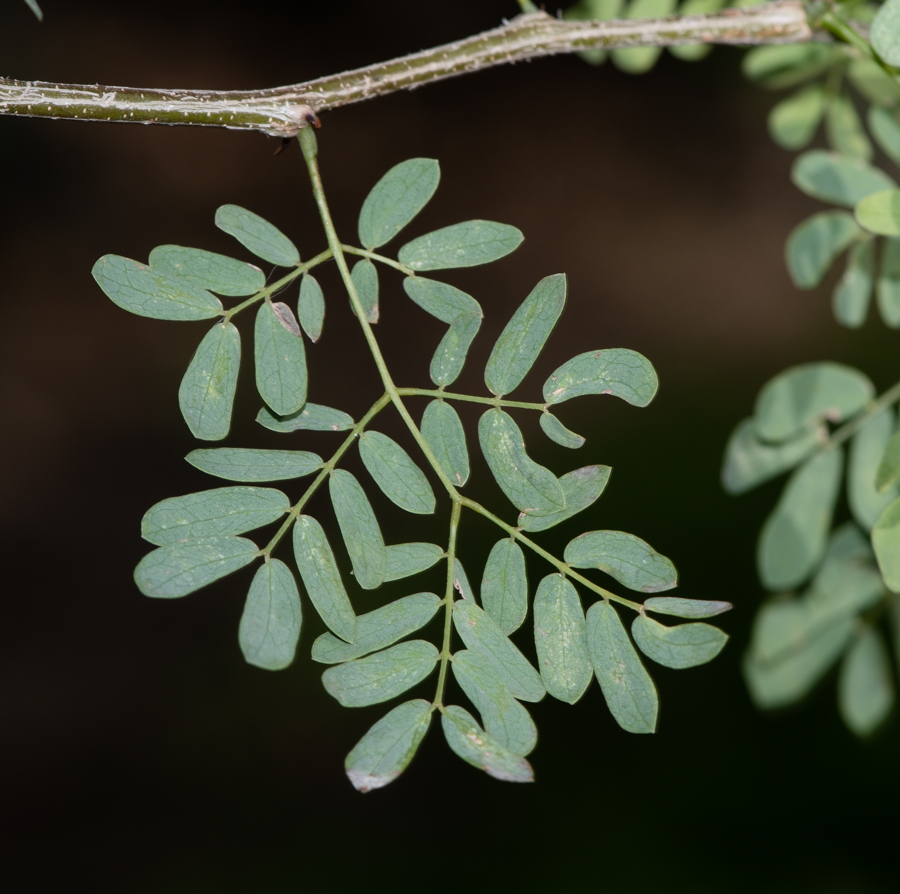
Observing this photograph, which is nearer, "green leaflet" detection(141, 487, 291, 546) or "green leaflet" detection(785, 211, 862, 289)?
"green leaflet" detection(141, 487, 291, 546)

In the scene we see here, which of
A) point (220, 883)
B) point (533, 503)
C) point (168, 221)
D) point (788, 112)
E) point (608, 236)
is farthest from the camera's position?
point (608, 236)

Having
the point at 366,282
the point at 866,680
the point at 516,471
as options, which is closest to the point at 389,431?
the point at 866,680

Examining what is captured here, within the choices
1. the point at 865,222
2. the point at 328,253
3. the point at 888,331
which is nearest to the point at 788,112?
the point at 865,222

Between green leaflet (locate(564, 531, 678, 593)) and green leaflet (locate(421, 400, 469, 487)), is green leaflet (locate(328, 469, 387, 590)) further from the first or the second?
green leaflet (locate(564, 531, 678, 593))

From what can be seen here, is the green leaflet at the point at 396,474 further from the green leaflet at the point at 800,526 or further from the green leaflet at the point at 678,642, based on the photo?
the green leaflet at the point at 800,526

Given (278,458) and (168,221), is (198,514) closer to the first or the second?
(278,458)

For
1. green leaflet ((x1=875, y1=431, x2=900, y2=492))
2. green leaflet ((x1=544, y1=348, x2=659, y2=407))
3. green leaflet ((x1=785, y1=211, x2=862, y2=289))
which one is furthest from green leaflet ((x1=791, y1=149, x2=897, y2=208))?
green leaflet ((x1=544, y1=348, x2=659, y2=407))
